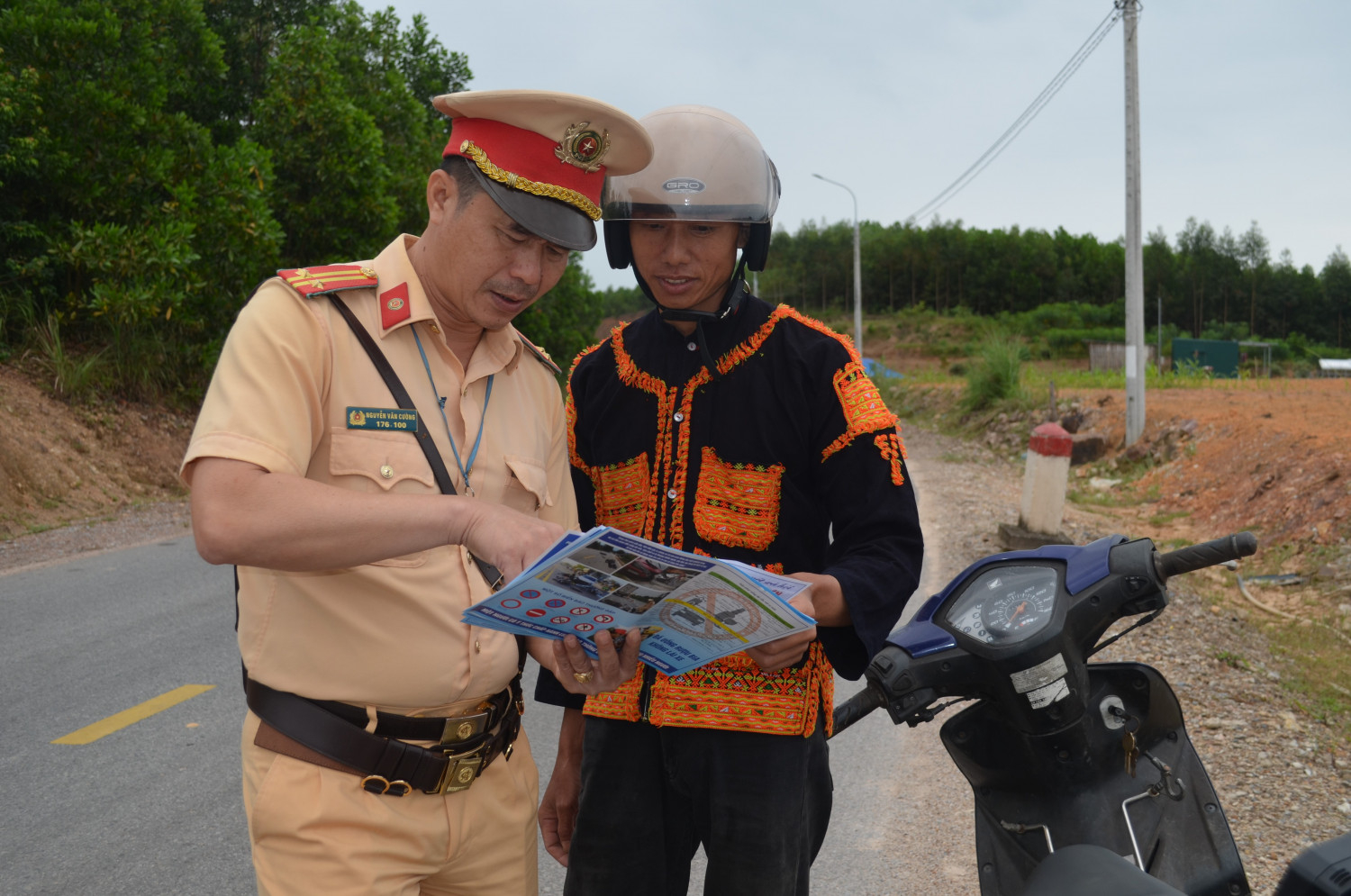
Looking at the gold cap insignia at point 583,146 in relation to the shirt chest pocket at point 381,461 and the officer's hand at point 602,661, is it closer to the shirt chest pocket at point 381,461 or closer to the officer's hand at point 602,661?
the shirt chest pocket at point 381,461

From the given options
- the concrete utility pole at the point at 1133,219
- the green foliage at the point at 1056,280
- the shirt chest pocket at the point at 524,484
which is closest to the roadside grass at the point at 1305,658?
the shirt chest pocket at the point at 524,484

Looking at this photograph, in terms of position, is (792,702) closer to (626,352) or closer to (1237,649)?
(626,352)

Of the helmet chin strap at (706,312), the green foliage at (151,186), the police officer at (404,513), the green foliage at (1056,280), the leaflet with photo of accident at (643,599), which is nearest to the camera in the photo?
the leaflet with photo of accident at (643,599)

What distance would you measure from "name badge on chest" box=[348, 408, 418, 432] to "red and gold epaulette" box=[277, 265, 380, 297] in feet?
0.69

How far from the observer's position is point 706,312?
2.20 metres

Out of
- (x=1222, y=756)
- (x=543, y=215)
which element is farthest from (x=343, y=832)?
(x=1222, y=756)

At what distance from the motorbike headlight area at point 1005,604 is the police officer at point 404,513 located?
0.67 metres

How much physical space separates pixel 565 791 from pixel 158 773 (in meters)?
2.74

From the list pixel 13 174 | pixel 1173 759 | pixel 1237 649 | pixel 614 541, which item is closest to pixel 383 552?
pixel 614 541

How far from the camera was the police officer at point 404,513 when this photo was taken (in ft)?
5.18

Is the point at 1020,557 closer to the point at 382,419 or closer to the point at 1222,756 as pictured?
the point at 382,419

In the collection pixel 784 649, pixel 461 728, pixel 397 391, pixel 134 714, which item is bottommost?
pixel 134 714

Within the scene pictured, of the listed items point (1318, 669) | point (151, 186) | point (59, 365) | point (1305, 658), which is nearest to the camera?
point (1318, 669)

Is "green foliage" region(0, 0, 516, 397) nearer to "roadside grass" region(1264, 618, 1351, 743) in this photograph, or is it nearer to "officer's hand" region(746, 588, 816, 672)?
"roadside grass" region(1264, 618, 1351, 743)
